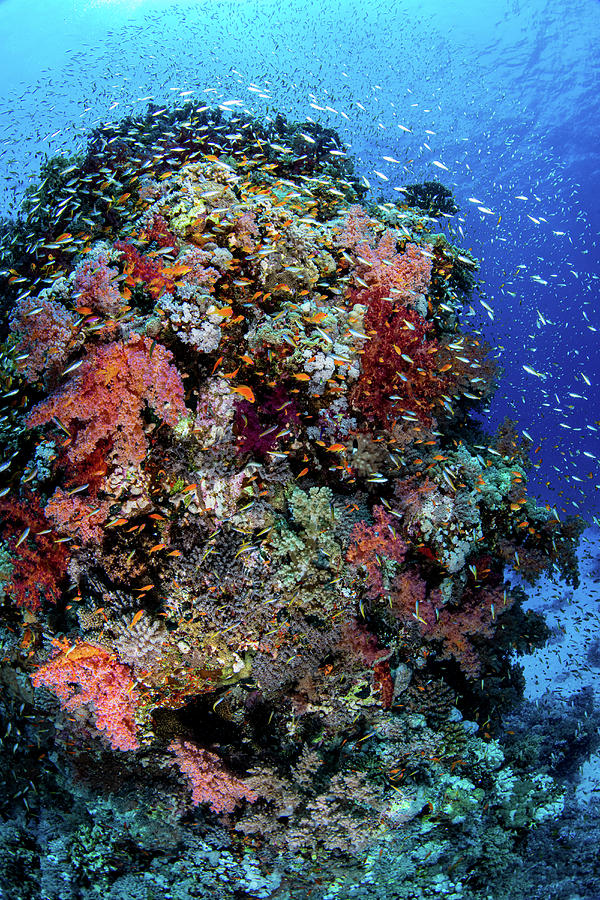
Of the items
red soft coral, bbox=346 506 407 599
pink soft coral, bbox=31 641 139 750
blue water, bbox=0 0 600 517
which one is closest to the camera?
pink soft coral, bbox=31 641 139 750

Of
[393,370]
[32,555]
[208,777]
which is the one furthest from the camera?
[393,370]

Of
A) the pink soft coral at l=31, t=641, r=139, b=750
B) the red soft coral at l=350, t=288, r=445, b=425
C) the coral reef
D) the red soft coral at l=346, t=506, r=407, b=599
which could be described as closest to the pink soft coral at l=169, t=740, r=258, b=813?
the coral reef

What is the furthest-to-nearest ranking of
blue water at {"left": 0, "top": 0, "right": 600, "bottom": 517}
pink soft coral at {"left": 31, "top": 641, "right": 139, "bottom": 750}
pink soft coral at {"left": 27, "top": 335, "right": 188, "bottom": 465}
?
blue water at {"left": 0, "top": 0, "right": 600, "bottom": 517}, pink soft coral at {"left": 31, "top": 641, "right": 139, "bottom": 750}, pink soft coral at {"left": 27, "top": 335, "right": 188, "bottom": 465}

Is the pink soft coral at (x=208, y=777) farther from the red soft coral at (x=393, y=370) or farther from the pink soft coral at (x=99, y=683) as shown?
the red soft coral at (x=393, y=370)

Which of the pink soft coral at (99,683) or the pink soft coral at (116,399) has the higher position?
the pink soft coral at (116,399)

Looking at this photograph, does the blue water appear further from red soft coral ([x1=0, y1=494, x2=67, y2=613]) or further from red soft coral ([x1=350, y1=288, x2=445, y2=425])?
red soft coral ([x1=0, y1=494, x2=67, y2=613])

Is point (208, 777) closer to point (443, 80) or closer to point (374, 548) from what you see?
point (374, 548)

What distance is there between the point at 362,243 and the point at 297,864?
10002 mm

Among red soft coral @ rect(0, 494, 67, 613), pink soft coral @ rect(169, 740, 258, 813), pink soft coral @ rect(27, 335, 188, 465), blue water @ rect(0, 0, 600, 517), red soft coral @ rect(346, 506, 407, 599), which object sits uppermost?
blue water @ rect(0, 0, 600, 517)

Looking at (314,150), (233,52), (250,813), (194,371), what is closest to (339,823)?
(250,813)

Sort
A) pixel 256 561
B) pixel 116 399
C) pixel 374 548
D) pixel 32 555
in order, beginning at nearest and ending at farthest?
pixel 116 399, pixel 32 555, pixel 256 561, pixel 374 548

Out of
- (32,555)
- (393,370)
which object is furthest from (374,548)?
(32,555)

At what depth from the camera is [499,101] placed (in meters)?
26.8

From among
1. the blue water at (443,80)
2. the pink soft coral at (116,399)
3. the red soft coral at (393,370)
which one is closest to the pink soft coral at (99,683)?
the pink soft coral at (116,399)
